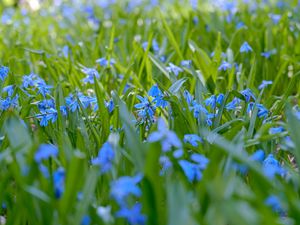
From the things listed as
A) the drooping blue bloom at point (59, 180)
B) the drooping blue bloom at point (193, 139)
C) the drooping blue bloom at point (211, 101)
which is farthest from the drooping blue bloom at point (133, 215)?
the drooping blue bloom at point (211, 101)

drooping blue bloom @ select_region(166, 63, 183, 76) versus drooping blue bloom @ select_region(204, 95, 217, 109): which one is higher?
drooping blue bloom @ select_region(204, 95, 217, 109)

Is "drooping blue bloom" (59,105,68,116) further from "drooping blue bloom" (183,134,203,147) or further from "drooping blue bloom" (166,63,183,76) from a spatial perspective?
"drooping blue bloom" (166,63,183,76)

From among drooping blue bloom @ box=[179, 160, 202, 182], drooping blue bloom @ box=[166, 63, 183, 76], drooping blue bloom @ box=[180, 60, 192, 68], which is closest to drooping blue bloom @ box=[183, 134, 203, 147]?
drooping blue bloom @ box=[179, 160, 202, 182]

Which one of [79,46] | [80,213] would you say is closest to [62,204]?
[80,213]

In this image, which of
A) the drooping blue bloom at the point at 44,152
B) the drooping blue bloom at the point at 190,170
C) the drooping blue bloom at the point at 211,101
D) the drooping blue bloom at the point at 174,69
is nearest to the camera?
the drooping blue bloom at the point at 44,152

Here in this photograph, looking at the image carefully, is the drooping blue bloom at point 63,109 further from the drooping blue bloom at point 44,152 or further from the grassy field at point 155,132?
the drooping blue bloom at point 44,152

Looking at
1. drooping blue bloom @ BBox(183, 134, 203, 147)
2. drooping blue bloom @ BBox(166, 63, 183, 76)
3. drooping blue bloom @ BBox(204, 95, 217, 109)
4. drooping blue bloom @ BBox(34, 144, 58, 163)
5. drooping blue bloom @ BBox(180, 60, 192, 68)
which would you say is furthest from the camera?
drooping blue bloom @ BBox(180, 60, 192, 68)

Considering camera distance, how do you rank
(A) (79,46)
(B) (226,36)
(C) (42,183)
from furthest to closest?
(B) (226,36) → (A) (79,46) → (C) (42,183)

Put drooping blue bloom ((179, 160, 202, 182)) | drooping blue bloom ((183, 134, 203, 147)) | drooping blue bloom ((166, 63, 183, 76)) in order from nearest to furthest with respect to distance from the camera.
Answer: drooping blue bloom ((179, 160, 202, 182)) < drooping blue bloom ((183, 134, 203, 147)) < drooping blue bloom ((166, 63, 183, 76))

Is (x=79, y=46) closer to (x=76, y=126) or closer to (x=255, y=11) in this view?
(x=76, y=126)
